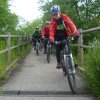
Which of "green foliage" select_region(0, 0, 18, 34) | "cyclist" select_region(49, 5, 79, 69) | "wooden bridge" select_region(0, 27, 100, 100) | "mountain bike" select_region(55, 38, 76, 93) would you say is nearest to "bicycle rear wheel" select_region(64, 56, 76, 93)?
"mountain bike" select_region(55, 38, 76, 93)

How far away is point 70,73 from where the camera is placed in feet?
23.5

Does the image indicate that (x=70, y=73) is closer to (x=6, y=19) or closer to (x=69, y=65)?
(x=69, y=65)

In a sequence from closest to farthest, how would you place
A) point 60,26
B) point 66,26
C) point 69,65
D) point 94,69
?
point 94,69 → point 69,65 → point 66,26 → point 60,26

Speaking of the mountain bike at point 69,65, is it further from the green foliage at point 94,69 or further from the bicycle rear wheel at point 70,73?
the green foliage at point 94,69

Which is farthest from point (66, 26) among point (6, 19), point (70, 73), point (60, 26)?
point (6, 19)

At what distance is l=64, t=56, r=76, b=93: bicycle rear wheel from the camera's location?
7051 mm

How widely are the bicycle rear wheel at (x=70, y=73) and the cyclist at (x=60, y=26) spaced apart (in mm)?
604

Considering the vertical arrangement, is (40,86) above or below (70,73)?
below

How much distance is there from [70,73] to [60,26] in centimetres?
167

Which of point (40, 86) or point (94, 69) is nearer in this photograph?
point (94, 69)

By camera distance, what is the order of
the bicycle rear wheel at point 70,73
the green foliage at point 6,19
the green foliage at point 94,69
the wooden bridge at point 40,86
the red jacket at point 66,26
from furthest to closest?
the green foliage at point 6,19, the red jacket at point 66,26, the bicycle rear wheel at point 70,73, the wooden bridge at point 40,86, the green foliage at point 94,69

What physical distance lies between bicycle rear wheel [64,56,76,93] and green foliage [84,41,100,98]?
1.03 feet

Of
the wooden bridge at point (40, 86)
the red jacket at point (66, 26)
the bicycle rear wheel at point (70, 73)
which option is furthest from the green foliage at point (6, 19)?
the bicycle rear wheel at point (70, 73)

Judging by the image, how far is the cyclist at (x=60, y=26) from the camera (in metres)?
7.91
